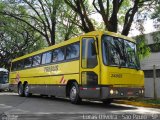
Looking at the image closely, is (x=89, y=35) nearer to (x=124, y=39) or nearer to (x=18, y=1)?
(x=124, y=39)

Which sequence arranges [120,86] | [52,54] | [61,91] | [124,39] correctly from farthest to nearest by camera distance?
[52,54] → [61,91] → [124,39] → [120,86]

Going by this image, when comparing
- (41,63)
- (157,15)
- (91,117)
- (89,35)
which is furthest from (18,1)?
(91,117)

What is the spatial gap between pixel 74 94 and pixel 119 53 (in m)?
3.06

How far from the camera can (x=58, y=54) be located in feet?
66.2

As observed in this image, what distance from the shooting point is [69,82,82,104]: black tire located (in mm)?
17347

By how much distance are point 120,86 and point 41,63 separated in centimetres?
822

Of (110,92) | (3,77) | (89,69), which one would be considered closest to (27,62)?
(89,69)

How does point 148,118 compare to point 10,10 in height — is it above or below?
below

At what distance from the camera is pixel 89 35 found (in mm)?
16781

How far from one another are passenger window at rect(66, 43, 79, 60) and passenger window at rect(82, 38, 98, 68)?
724 millimetres

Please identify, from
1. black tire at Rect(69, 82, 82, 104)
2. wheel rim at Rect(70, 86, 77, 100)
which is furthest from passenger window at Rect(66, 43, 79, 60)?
wheel rim at Rect(70, 86, 77, 100)

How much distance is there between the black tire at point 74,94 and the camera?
56.9ft

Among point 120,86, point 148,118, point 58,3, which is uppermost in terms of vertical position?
point 58,3

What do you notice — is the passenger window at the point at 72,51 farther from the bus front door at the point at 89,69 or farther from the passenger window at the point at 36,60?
the passenger window at the point at 36,60
